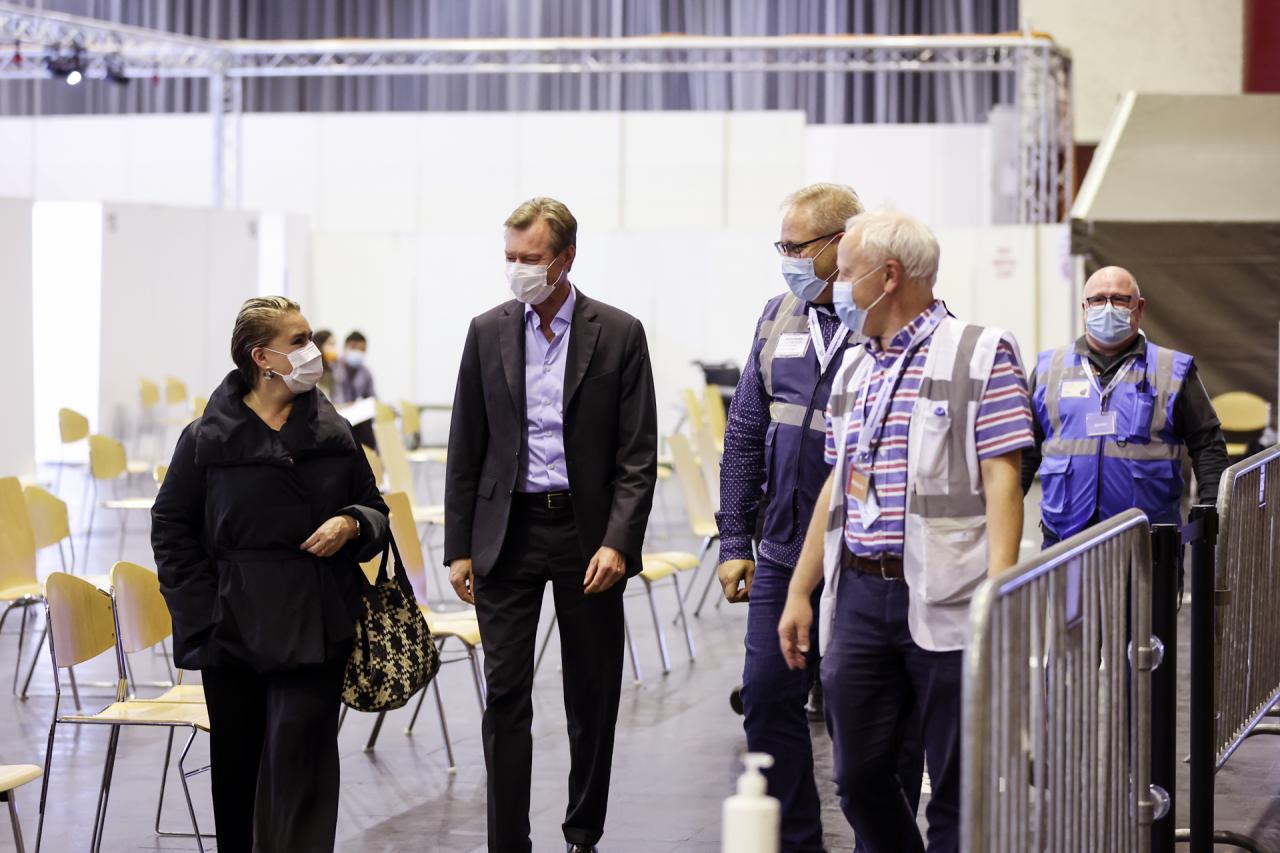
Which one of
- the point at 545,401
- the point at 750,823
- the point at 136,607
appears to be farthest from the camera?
the point at 136,607

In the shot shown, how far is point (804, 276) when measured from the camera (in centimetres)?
365

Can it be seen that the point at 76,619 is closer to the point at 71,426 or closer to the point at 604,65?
the point at 71,426

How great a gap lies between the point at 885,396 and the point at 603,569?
1.15m

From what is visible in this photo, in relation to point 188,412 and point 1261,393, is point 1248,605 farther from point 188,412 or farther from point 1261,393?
point 188,412

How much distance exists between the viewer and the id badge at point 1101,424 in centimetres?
479

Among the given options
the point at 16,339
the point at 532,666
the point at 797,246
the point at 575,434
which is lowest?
the point at 532,666

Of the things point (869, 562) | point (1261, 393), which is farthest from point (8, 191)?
point (869, 562)

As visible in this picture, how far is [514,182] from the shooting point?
17.6m

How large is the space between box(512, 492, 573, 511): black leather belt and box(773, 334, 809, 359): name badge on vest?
0.63 meters

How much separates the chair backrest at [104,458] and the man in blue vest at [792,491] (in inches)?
271

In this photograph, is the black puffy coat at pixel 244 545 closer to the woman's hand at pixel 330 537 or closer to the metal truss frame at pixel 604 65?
the woman's hand at pixel 330 537

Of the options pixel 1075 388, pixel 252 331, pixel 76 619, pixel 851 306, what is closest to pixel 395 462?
pixel 76 619

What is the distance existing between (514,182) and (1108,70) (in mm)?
6348

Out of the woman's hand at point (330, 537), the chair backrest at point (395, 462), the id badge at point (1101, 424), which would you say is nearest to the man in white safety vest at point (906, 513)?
the woman's hand at point (330, 537)
